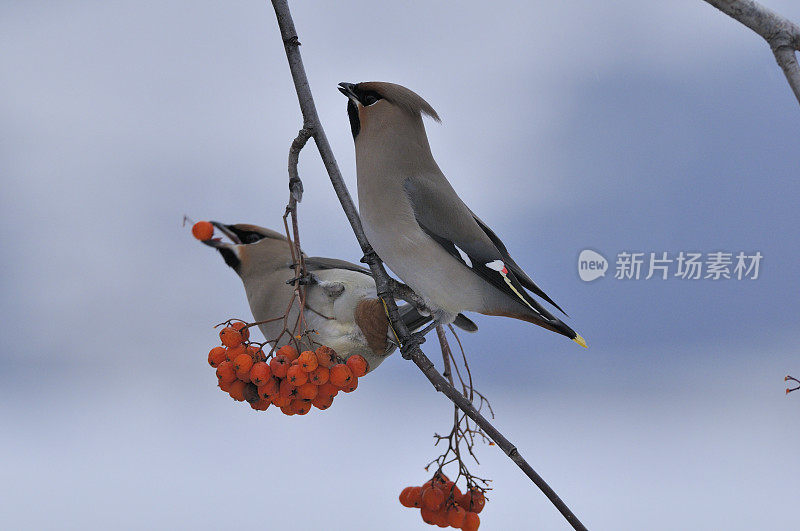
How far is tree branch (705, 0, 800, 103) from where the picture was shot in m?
1.16

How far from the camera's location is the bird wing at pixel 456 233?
1.36 meters

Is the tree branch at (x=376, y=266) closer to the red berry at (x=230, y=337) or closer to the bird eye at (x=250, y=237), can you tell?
Answer: the red berry at (x=230, y=337)

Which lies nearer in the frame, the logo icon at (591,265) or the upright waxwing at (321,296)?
the logo icon at (591,265)

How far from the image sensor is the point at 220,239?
5.61 feet

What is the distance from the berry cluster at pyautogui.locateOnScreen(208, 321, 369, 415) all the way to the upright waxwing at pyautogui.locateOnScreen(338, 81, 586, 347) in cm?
25

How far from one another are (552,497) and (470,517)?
1.05ft

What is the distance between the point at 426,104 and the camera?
4.54 feet

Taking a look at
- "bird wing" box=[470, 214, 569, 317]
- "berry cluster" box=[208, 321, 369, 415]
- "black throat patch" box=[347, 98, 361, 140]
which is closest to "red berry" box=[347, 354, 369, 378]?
"berry cluster" box=[208, 321, 369, 415]

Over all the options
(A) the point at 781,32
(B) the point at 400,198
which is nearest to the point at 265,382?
(B) the point at 400,198

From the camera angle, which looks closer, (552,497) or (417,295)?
(552,497)

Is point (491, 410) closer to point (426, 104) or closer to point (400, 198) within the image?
point (400, 198)

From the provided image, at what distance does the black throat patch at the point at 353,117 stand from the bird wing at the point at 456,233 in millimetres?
134

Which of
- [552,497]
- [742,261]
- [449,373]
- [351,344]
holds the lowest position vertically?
[552,497]

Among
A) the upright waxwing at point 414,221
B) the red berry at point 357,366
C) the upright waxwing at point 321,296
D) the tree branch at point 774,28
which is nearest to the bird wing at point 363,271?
the upright waxwing at point 321,296
